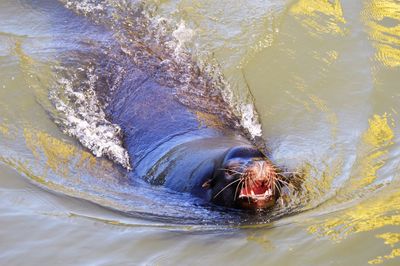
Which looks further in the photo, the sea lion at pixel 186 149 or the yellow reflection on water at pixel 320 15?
the yellow reflection on water at pixel 320 15

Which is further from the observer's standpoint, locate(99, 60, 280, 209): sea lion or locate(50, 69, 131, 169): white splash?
locate(50, 69, 131, 169): white splash

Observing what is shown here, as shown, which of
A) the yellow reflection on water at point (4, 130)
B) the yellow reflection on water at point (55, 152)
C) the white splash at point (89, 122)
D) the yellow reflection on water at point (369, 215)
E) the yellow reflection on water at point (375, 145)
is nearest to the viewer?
the yellow reflection on water at point (369, 215)

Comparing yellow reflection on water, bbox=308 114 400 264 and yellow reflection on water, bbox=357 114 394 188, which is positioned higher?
yellow reflection on water, bbox=357 114 394 188

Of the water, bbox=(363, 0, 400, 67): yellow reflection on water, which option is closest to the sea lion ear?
the water

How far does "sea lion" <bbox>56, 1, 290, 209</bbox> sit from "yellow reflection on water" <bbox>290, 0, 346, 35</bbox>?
1574mm

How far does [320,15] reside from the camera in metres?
8.27

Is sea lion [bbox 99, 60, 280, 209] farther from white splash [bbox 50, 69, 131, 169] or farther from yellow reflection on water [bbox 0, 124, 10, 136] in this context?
yellow reflection on water [bbox 0, 124, 10, 136]

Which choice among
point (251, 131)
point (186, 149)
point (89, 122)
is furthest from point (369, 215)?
point (89, 122)

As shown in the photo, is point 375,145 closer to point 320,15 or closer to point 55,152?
point 55,152

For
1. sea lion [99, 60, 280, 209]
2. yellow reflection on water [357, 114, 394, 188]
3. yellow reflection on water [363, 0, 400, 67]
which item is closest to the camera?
sea lion [99, 60, 280, 209]

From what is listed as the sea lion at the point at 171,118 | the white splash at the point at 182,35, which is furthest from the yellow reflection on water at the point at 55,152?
the white splash at the point at 182,35

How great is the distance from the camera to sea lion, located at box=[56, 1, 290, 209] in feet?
15.3

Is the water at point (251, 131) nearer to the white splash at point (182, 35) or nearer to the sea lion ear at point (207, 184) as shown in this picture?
the white splash at point (182, 35)

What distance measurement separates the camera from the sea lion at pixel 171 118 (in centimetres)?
465
